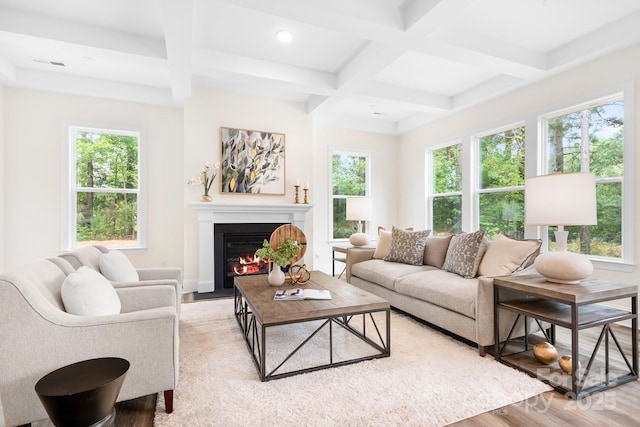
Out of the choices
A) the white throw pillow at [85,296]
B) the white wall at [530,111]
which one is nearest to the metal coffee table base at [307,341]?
the white throw pillow at [85,296]

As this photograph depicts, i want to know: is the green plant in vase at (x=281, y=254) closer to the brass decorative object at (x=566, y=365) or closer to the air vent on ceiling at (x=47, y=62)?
the brass decorative object at (x=566, y=365)

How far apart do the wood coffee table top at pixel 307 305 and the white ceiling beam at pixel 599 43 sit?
324 centimetres

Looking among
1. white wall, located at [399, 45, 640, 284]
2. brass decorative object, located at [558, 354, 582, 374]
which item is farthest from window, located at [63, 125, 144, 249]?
brass decorative object, located at [558, 354, 582, 374]

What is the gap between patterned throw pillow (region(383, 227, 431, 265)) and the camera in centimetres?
370

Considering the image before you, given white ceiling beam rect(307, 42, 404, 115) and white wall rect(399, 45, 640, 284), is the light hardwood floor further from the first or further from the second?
white ceiling beam rect(307, 42, 404, 115)

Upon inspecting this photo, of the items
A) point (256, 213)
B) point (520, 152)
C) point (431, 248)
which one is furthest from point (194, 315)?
point (520, 152)

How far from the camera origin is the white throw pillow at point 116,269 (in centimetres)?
249

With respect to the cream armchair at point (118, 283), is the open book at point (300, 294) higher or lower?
lower

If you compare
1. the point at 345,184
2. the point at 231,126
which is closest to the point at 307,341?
the point at 231,126

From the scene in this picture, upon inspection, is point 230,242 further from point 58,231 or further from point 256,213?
point 58,231

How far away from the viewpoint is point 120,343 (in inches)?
62.2

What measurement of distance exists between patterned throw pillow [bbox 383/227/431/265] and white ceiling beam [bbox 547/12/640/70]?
2330mm

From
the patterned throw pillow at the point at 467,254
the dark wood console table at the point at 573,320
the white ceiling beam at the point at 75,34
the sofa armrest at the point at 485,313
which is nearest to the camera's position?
the dark wood console table at the point at 573,320

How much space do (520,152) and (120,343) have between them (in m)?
4.64
